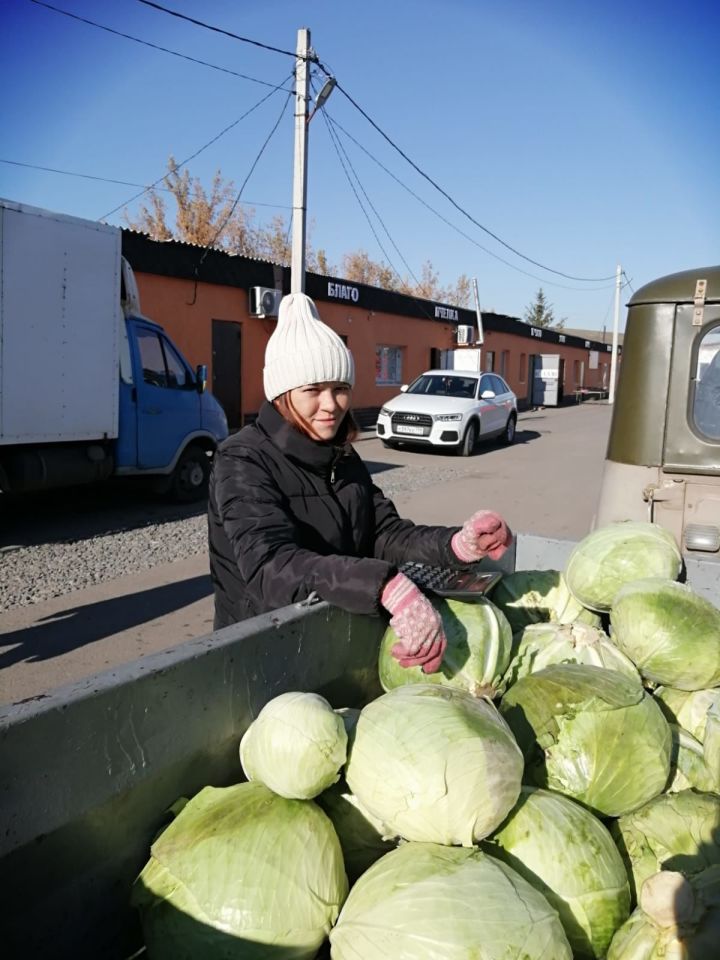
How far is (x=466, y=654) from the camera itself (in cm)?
222

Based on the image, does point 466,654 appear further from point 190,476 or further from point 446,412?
point 446,412

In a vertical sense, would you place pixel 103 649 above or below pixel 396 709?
below

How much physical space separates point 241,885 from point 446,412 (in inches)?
644

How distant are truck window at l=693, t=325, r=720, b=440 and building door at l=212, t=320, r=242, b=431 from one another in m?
15.4

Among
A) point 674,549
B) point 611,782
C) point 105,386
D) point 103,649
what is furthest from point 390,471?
point 611,782

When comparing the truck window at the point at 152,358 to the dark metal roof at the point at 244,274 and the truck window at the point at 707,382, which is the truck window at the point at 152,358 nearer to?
the dark metal roof at the point at 244,274

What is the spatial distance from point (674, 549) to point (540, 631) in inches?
27.3

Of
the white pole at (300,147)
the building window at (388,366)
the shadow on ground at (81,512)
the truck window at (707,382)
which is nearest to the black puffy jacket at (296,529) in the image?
the truck window at (707,382)

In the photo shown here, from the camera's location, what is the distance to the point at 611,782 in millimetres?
1837

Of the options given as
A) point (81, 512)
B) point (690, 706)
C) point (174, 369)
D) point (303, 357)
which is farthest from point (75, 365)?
point (690, 706)

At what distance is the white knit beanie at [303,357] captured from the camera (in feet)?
8.48

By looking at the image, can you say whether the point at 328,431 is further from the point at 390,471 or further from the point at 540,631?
the point at 390,471

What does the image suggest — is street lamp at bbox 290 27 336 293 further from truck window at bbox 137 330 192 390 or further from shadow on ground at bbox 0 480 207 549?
shadow on ground at bbox 0 480 207 549

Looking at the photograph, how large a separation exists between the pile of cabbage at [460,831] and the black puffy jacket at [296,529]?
371 millimetres
